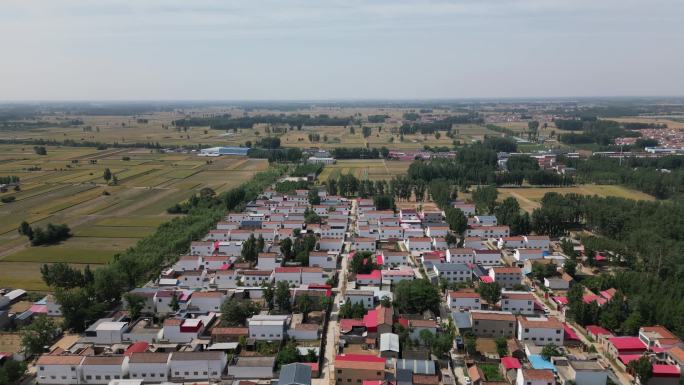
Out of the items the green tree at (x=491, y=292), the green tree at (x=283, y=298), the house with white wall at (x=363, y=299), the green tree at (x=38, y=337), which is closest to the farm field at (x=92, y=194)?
the green tree at (x=38, y=337)

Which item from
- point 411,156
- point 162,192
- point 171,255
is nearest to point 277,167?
point 162,192

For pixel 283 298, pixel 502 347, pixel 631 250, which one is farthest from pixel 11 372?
pixel 631 250

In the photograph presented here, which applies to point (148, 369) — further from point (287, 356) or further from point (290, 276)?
point (290, 276)

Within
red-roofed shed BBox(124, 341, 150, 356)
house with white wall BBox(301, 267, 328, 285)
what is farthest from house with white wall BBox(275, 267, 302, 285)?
red-roofed shed BBox(124, 341, 150, 356)

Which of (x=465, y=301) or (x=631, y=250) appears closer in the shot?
(x=465, y=301)

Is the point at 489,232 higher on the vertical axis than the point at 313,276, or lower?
lower

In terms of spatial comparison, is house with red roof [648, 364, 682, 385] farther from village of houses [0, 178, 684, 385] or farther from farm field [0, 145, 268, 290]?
farm field [0, 145, 268, 290]
